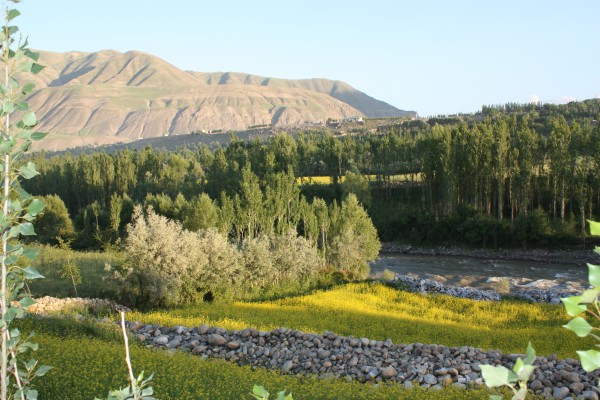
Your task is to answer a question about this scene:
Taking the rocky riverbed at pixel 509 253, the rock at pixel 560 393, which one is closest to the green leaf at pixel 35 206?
the rock at pixel 560 393

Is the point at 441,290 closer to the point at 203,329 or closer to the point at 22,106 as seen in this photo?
the point at 203,329

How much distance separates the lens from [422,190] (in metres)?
75.2

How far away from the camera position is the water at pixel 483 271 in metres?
42.8

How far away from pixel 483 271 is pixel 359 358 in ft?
121

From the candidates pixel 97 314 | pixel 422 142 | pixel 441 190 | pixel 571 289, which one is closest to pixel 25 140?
pixel 97 314

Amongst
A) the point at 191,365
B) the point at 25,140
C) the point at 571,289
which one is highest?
the point at 25,140

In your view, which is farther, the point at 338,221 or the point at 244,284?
the point at 338,221

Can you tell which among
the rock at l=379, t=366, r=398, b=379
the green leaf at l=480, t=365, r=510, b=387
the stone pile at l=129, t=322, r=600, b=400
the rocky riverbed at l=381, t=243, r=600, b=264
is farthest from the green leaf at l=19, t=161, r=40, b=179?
the rocky riverbed at l=381, t=243, r=600, b=264

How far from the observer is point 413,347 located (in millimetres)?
17234

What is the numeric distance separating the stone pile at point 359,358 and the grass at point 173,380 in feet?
4.22

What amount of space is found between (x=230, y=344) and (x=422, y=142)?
208ft

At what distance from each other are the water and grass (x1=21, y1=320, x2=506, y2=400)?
103 ft

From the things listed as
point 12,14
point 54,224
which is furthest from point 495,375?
point 54,224

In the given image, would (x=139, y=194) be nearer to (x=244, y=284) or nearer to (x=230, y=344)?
(x=244, y=284)
